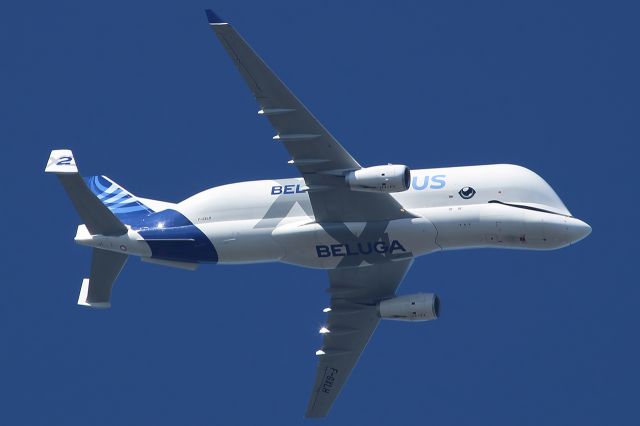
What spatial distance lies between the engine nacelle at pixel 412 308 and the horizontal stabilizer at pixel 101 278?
13.1 metres

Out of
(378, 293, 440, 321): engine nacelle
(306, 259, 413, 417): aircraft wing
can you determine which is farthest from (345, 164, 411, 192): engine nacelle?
(378, 293, 440, 321): engine nacelle

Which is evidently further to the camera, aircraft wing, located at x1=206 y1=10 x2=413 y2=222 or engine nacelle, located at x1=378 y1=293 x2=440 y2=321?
engine nacelle, located at x1=378 y1=293 x2=440 y2=321

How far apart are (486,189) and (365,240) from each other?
6.06 metres

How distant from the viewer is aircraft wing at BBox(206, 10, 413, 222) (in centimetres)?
6306

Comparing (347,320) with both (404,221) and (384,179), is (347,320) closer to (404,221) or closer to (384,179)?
(404,221)

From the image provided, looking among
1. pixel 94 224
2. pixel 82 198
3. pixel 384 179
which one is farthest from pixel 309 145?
pixel 94 224

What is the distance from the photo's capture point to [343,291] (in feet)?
236

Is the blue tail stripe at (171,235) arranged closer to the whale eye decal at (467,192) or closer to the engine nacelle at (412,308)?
the engine nacelle at (412,308)

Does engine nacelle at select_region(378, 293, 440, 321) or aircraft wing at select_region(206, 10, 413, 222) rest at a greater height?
aircraft wing at select_region(206, 10, 413, 222)

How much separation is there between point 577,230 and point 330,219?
11.1 metres

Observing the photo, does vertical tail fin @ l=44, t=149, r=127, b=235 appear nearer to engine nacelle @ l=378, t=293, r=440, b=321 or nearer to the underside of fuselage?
the underside of fuselage

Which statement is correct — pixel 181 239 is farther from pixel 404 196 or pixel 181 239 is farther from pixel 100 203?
pixel 404 196

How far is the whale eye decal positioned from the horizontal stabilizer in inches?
674

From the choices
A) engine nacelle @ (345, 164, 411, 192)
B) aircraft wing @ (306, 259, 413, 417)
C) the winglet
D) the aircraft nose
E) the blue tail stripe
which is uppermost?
the winglet
